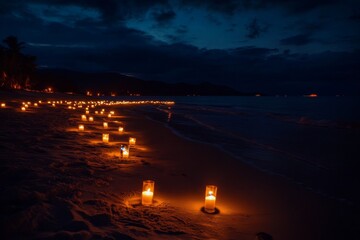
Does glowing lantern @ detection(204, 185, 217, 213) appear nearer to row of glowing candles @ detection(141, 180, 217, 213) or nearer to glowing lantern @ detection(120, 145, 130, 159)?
row of glowing candles @ detection(141, 180, 217, 213)

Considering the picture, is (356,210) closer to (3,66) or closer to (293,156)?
(293,156)

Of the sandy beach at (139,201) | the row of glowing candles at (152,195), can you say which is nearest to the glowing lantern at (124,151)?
the sandy beach at (139,201)

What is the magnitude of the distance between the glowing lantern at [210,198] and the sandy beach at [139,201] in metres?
0.19

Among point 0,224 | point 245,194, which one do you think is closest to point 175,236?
point 0,224

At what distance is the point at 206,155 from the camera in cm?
1144

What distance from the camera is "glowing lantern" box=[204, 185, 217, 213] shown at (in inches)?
219

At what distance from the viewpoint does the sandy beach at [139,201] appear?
450 cm

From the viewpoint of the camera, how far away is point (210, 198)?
5582 mm

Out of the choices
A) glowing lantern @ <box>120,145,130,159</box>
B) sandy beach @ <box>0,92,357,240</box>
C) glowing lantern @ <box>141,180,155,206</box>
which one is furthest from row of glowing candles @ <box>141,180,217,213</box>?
glowing lantern @ <box>120,145,130,159</box>

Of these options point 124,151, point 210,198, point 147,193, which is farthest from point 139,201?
point 124,151

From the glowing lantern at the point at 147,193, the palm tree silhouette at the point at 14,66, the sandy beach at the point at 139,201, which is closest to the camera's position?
the sandy beach at the point at 139,201

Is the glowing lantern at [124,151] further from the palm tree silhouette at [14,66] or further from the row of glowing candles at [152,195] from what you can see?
the palm tree silhouette at [14,66]

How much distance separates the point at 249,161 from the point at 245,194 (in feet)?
13.5

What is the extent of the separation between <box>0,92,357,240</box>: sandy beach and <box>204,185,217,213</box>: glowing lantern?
189 mm
